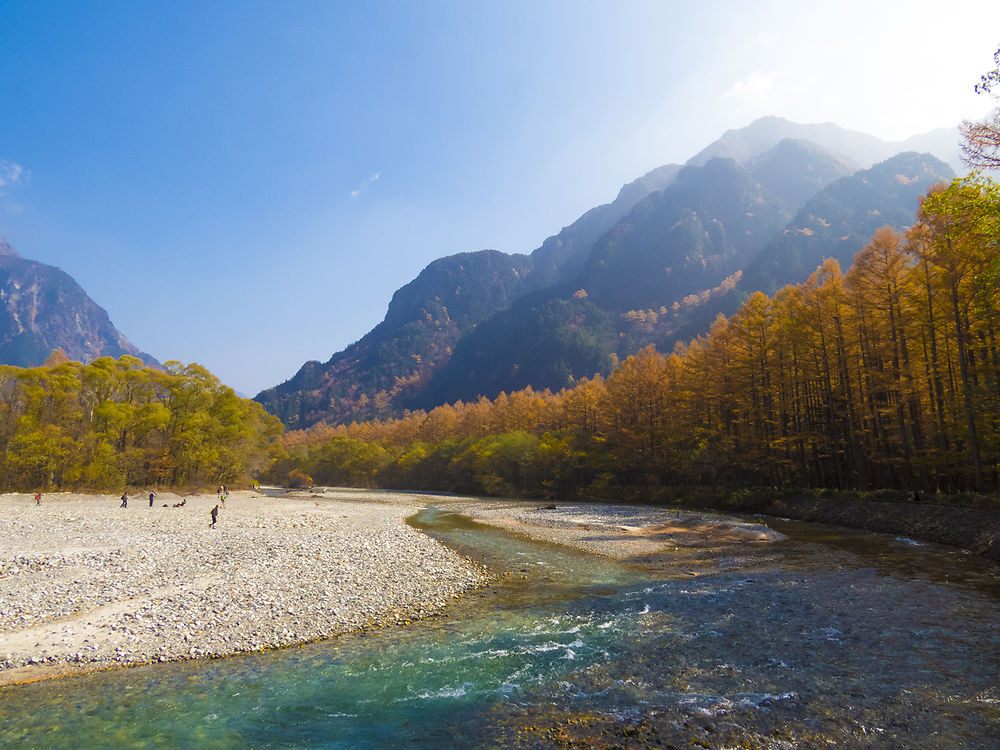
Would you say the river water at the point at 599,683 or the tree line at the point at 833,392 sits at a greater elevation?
the tree line at the point at 833,392

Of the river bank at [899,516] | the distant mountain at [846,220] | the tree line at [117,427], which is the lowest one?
the river bank at [899,516]

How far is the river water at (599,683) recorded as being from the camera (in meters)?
7.61

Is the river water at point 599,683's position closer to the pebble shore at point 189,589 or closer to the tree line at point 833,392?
the pebble shore at point 189,589

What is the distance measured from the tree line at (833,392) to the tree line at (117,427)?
42.6m

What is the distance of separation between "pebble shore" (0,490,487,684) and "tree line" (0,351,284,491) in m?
26.4

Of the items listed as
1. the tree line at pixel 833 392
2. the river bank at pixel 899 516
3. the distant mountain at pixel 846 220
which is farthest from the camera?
the distant mountain at pixel 846 220

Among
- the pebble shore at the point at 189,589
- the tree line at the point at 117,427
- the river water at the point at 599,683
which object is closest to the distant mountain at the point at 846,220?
the tree line at the point at 117,427

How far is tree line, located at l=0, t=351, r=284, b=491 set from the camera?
47312 mm

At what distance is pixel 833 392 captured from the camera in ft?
127

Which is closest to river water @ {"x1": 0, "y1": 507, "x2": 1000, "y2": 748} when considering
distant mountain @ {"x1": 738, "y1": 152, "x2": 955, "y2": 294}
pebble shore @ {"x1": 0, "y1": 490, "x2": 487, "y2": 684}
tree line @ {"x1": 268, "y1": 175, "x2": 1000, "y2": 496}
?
pebble shore @ {"x1": 0, "y1": 490, "x2": 487, "y2": 684}

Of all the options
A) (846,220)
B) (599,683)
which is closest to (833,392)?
(599,683)

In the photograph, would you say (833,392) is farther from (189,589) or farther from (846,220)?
(846,220)

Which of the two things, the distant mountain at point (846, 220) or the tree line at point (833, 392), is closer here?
the tree line at point (833, 392)

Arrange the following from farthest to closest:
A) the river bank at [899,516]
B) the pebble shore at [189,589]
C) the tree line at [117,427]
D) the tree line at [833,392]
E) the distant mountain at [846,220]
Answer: the distant mountain at [846,220]
the tree line at [117,427]
the tree line at [833,392]
the river bank at [899,516]
the pebble shore at [189,589]
